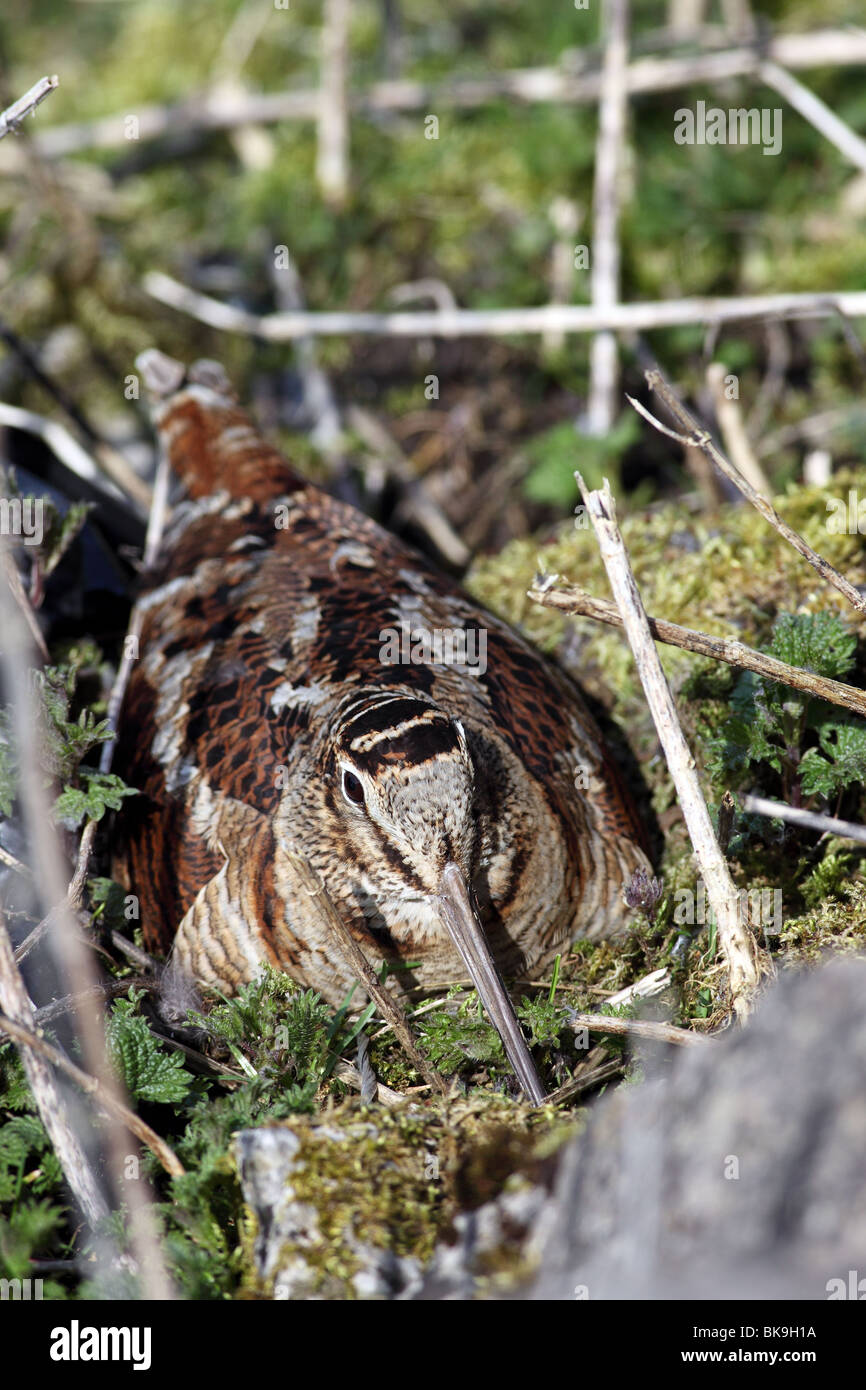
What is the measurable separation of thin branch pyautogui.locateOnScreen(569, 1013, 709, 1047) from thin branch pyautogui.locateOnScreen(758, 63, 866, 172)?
13.5 ft

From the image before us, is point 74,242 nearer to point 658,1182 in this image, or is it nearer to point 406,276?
point 406,276

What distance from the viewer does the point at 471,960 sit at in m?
3.09

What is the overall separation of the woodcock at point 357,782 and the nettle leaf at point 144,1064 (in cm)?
45

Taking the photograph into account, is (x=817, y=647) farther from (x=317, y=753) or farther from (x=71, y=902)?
(x=71, y=902)

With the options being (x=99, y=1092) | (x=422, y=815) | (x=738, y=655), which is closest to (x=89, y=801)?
(x=99, y=1092)

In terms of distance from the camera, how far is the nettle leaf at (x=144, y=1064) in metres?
2.97

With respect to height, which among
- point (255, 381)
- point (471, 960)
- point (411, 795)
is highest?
point (255, 381)

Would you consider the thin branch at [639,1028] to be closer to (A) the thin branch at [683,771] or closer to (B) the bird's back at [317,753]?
(A) the thin branch at [683,771]

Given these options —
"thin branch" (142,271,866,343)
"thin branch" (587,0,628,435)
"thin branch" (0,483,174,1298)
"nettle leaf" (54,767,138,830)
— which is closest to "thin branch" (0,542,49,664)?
"thin branch" (0,483,174,1298)

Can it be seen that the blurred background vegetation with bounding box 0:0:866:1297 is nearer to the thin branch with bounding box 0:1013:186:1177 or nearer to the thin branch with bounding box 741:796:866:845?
the thin branch with bounding box 741:796:866:845

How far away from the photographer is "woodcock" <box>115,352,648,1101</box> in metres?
3.15

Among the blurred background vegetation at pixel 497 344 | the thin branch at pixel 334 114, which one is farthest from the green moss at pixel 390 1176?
the thin branch at pixel 334 114
